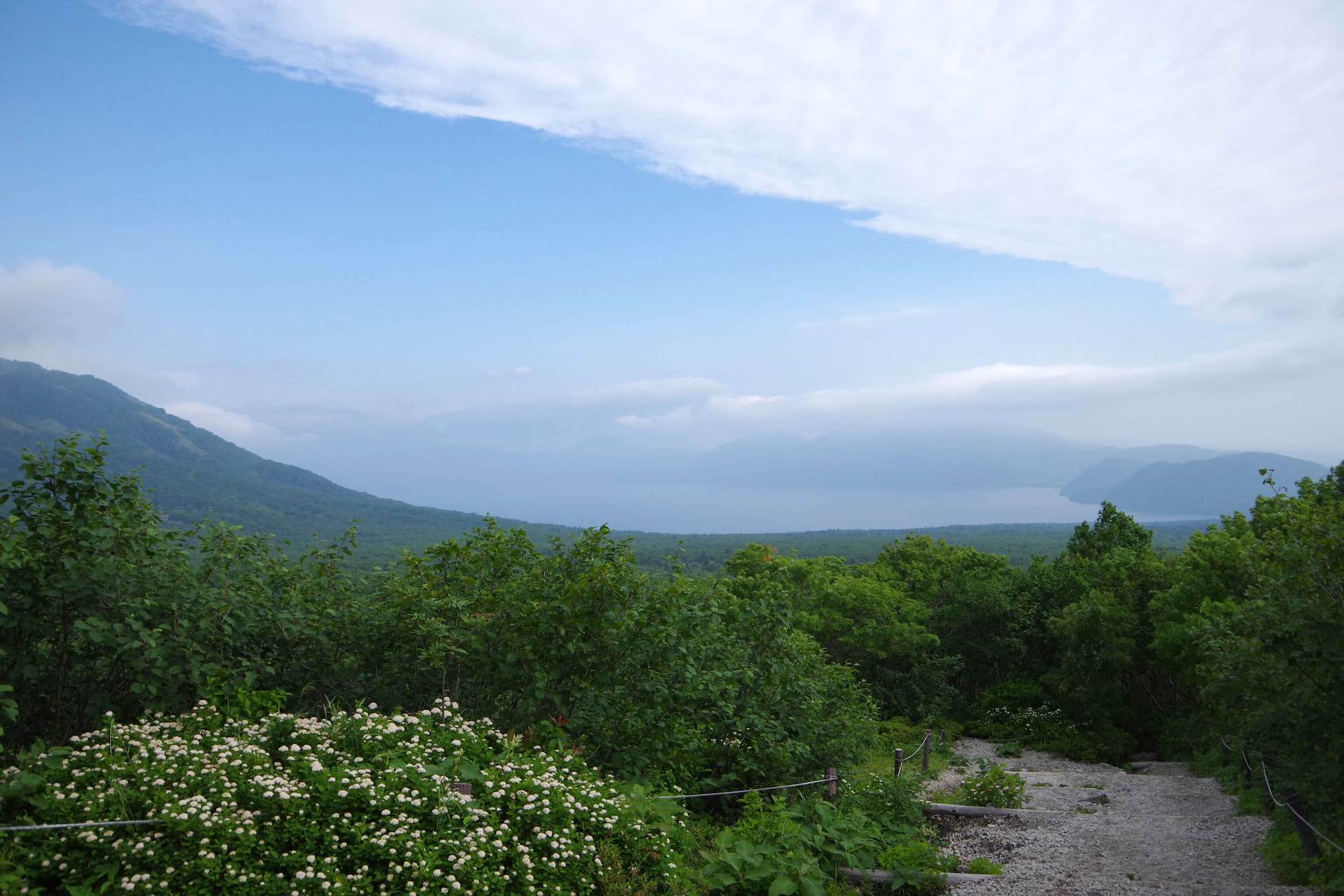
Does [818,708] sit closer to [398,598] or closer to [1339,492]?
[398,598]

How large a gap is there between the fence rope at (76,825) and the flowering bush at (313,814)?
0.05 m

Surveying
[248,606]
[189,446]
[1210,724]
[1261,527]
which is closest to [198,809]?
[248,606]

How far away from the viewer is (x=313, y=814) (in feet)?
17.0

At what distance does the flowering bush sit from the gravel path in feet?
12.8

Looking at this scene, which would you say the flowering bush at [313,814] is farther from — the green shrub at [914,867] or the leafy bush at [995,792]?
the leafy bush at [995,792]

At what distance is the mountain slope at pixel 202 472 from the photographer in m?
93.8

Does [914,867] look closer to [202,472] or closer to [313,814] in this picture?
[313,814]

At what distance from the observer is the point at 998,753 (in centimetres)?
2238

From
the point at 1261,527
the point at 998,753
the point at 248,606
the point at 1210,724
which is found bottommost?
the point at 998,753

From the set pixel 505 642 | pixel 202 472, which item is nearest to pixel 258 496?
pixel 202 472

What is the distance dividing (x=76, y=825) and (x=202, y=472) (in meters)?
132

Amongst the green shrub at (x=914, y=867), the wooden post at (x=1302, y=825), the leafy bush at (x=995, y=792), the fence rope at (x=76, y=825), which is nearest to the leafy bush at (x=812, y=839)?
the green shrub at (x=914, y=867)

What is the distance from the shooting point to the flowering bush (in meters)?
4.69

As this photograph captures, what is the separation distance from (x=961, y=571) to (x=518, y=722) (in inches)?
1065
